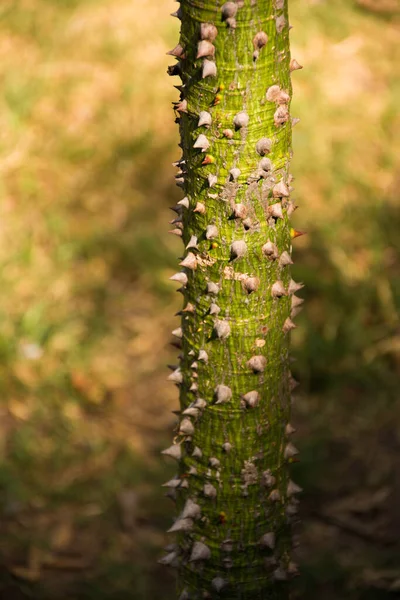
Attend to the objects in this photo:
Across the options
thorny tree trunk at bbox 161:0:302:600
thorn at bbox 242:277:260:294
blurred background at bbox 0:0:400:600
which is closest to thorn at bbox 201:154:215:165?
thorny tree trunk at bbox 161:0:302:600

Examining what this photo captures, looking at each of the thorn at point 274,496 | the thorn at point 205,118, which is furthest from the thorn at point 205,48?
the thorn at point 274,496

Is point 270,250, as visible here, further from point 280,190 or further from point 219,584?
point 219,584

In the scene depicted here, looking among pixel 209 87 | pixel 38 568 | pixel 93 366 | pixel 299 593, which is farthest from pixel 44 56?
pixel 209 87

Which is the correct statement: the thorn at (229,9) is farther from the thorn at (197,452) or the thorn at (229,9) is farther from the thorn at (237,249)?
the thorn at (197,452)

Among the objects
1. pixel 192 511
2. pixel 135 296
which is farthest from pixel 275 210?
pixel 135 296

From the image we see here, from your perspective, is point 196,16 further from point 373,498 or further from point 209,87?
point 373,498

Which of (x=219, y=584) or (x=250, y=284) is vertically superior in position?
(x=250, y=284)
